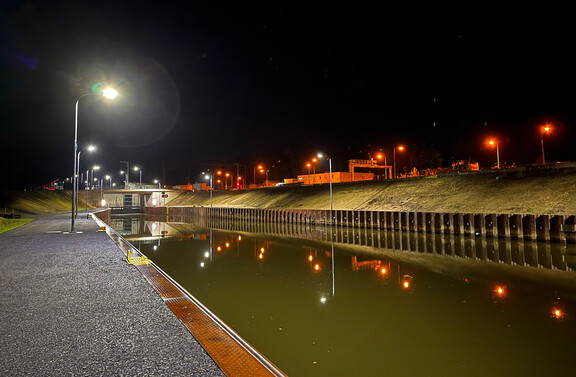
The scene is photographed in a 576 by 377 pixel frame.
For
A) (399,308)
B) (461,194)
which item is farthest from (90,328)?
(461,194)

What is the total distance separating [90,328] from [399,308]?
6707 millimetres

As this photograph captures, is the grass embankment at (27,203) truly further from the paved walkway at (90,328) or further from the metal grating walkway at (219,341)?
the metal grating walkway at (219,341)

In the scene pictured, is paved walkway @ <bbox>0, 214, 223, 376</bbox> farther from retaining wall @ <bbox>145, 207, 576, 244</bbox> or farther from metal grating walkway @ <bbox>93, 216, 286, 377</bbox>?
retaining wall @ <bbox>145, 207, 576, 244</bbox>

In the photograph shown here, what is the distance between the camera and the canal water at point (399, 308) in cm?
563

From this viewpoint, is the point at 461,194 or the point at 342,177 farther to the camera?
the point at 342,177

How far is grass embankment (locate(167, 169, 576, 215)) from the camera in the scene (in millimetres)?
24492

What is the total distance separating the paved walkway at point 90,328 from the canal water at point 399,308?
6.08 ft

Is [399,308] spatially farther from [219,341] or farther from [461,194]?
[461,194]

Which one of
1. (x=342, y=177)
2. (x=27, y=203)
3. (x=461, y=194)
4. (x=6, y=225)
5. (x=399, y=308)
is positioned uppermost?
(x=342, y=177)

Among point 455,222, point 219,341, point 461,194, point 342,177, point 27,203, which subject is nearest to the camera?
point 219,341

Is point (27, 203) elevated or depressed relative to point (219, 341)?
elevated

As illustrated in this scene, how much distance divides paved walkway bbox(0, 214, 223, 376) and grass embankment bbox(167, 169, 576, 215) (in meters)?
25.6

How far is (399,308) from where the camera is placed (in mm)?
8406

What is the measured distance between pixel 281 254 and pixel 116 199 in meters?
101
